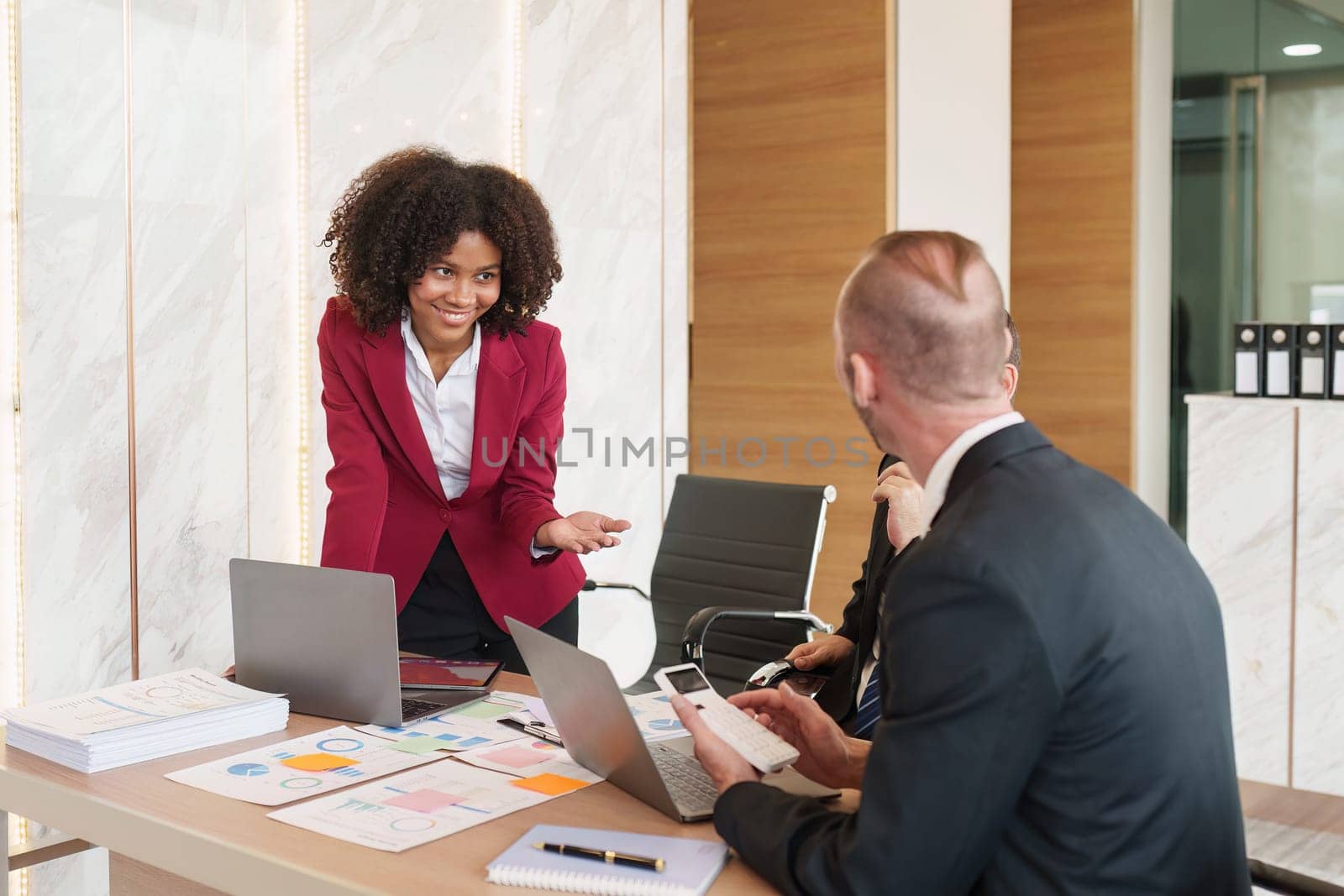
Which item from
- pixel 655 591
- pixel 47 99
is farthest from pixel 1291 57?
pixel 47 99

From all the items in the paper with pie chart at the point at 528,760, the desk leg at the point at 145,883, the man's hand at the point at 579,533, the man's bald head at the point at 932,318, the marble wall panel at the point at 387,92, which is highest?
the marble wall panel at the point at 387,92

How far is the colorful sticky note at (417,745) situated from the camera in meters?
1.95

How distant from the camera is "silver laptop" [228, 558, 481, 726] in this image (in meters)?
2.02

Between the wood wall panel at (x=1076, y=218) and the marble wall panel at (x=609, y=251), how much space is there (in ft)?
8.38

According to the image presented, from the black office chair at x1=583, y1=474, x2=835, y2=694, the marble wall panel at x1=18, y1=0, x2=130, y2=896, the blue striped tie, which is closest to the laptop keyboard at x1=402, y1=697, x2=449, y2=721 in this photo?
the blue striped tie

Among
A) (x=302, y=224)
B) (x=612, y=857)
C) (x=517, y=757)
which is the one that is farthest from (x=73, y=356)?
(x=612, y=857)

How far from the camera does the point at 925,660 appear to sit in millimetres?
1277

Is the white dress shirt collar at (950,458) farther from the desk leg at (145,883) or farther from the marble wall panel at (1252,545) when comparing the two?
the marble wall panel at (1252,545)

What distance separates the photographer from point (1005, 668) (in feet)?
4.09

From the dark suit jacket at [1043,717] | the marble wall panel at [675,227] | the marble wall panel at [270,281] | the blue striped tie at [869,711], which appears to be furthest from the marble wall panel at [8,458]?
the dark suit jacket at [1043,717]

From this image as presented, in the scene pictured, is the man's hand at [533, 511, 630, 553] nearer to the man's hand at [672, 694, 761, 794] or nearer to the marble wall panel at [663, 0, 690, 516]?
the man's hand at [672, 694, 761, 794]

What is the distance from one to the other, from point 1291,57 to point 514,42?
3.69 meters

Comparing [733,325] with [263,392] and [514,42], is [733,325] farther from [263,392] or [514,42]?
[263,392]

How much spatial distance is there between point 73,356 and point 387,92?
1253 millimetres
